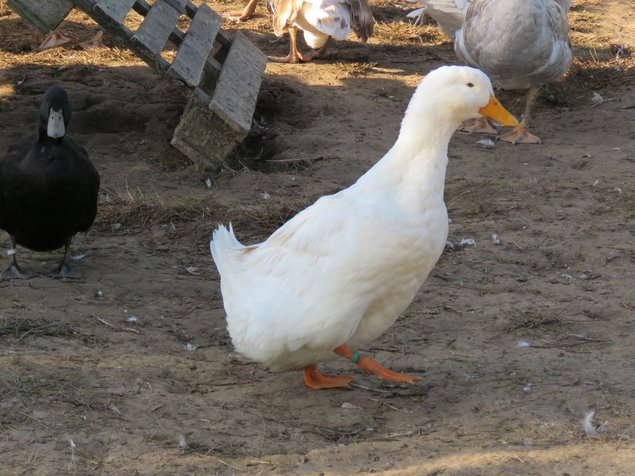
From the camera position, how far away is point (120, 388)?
4230mm

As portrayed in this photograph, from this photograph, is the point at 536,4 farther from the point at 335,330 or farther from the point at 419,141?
the point at 335,330

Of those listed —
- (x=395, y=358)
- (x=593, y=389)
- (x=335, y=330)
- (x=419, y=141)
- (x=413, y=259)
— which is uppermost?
(x=419, y=141)

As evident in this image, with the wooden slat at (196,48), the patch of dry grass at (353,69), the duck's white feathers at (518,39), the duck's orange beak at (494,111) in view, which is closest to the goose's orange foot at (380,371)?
the duck's orange beak at (494,111)

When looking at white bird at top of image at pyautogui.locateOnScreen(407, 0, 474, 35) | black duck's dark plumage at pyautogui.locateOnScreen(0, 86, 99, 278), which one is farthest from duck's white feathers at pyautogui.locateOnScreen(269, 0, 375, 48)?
black duck's dark plumage at pyautogui.locateOnScreen(0, 86, 99, 278)

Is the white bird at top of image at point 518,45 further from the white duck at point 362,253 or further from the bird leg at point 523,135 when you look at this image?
the white duck at point 362,253

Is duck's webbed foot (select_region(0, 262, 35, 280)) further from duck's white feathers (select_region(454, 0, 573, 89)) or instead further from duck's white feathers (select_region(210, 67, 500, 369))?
duck's white feathers (select_region(454, 0, 573, 89))

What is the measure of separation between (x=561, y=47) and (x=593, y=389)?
4.98 metres

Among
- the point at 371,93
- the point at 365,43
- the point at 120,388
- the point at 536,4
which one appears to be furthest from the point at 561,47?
the point at 120,388

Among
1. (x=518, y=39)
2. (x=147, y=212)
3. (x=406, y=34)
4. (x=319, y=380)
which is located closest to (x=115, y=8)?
(x=147, y=212)

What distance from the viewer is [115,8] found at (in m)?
7.02

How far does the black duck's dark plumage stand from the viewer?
5625 millimetres

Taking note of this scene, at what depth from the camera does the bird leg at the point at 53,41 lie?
32.7 feet

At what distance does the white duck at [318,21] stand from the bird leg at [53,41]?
7.33 feet

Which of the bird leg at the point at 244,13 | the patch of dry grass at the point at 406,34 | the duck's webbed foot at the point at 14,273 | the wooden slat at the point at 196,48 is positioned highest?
the wooden slat at the point at 196,48
